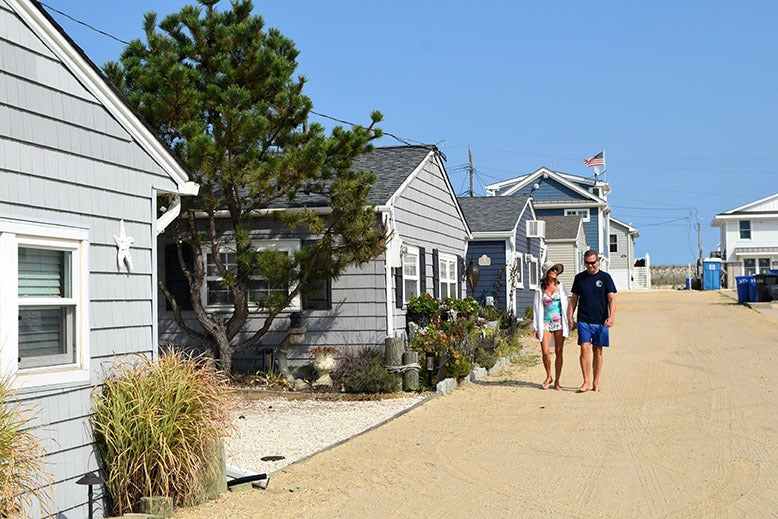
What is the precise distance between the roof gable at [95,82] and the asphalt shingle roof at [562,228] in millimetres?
33184

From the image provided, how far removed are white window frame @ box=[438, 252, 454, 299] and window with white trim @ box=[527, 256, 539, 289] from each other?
1046 cm

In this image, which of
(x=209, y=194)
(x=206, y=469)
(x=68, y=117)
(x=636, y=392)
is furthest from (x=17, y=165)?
(x=636, y=392)

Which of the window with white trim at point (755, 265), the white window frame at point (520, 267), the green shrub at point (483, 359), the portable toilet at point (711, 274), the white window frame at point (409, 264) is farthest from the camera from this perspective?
the portable toilet at point (711, 274)

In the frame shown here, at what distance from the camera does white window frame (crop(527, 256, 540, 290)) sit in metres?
31.3

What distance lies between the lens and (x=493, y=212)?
95.3 ft

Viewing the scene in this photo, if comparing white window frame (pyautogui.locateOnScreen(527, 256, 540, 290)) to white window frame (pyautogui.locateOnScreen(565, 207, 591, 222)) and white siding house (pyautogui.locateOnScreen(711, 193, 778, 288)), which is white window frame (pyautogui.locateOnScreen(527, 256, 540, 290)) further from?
white siding house (pyautogui.locateOnScreen(711, 193, 778, 288))

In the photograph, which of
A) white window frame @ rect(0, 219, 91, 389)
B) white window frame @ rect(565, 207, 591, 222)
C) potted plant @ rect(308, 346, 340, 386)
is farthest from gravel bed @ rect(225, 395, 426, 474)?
white window frame @ rect(565, 207, 591, 222)

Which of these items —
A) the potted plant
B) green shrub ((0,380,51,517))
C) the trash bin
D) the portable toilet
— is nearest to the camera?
green shrub ((0,380,51,517))

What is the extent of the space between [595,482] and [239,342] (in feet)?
31.2

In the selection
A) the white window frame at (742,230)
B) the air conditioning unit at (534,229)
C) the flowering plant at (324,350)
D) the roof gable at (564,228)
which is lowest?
the flowering plant at (324,350)

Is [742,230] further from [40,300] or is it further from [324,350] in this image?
[40,300]

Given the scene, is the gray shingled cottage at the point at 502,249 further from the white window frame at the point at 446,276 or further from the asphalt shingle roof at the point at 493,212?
the white window frame at the point at 446,276

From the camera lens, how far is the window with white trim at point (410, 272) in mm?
17062

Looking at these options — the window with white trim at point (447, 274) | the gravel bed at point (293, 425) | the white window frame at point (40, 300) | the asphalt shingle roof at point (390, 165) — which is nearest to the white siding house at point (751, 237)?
the window with white trim at point (447, 274)
